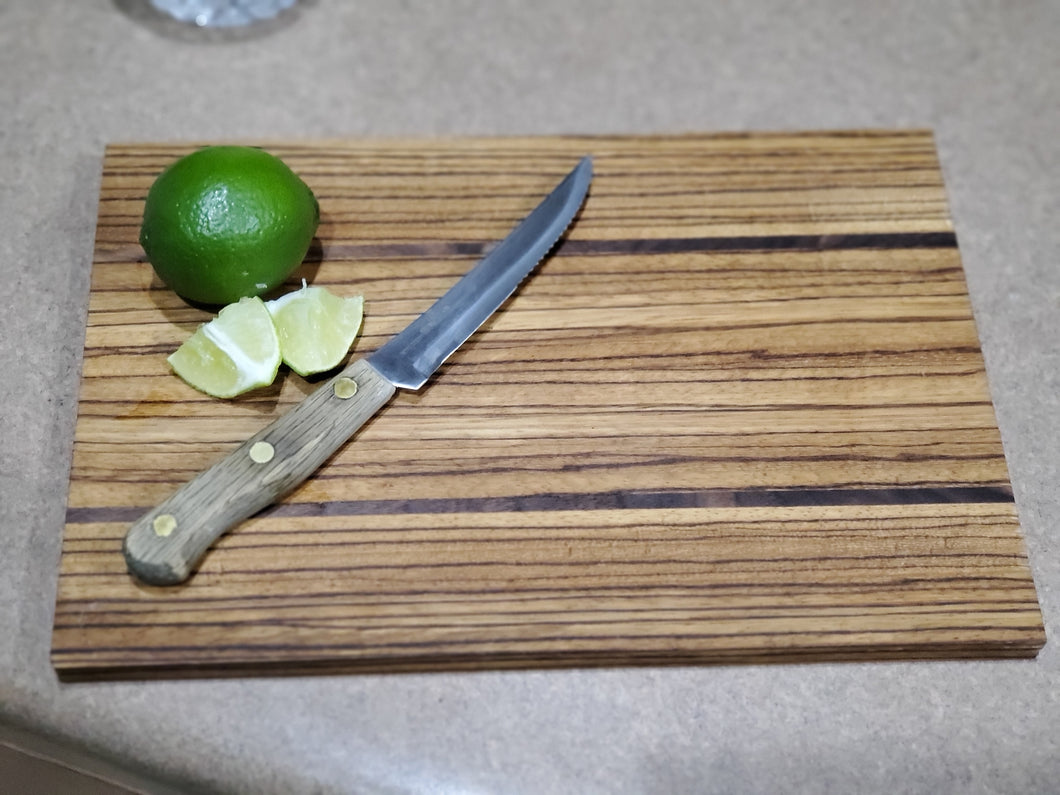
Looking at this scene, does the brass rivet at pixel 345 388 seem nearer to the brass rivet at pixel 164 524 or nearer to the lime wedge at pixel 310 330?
the lime wedge at pixel 310 330

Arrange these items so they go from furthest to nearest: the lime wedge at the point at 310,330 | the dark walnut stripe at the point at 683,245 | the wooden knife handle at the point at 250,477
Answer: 1. the dark walnut stripe at the point at 683,245
2. the lime wedge at the point at 310,330
3. the wooden knife handle at the point at 250,477

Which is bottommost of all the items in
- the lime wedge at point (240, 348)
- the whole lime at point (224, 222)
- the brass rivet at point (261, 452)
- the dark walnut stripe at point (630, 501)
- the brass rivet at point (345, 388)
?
the dark walnut stripe at point (630, 501)

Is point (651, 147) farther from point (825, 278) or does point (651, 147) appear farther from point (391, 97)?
point (391, 97)

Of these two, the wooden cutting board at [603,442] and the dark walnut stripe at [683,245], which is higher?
the dark walnut stripe at [683,245]

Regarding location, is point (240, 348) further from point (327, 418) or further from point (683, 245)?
point (683, 245)

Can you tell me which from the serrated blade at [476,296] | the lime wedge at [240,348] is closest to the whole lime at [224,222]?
the lime wedge at [240,348]
